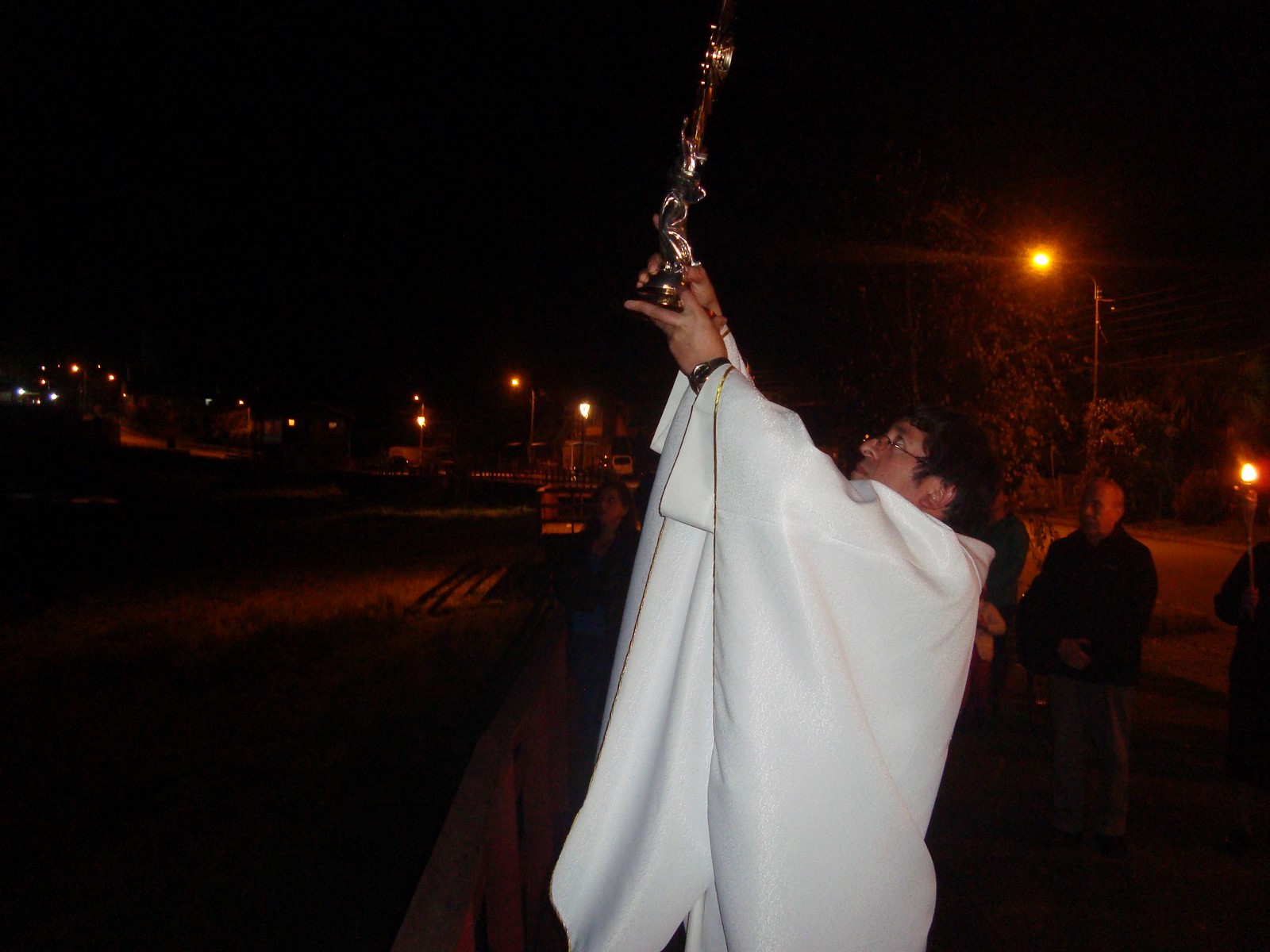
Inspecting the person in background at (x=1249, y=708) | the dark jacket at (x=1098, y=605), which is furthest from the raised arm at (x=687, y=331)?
the person in background at (x=1249, y=708)

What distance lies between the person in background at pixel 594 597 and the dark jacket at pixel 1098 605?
7.08 ft

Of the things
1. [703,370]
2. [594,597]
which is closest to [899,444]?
[703,370]

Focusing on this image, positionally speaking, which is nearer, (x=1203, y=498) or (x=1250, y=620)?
(x=1250, y=620)

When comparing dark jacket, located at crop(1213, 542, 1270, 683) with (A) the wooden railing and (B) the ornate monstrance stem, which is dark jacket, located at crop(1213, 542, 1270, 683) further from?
(B) the ornate monstrance stem

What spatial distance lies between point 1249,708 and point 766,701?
4.18m

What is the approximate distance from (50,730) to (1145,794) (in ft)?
23.9

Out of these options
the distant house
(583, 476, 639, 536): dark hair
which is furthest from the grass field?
the distant house

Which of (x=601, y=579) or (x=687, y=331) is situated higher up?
(x=687, y=331)

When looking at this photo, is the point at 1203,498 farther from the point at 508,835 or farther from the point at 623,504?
the point at 508,835

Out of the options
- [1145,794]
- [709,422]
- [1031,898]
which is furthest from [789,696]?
[1145,794]

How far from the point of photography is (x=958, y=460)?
1833mm

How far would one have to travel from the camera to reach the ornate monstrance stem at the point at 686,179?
1451 mm

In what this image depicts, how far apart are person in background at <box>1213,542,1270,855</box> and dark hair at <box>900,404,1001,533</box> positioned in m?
3.34

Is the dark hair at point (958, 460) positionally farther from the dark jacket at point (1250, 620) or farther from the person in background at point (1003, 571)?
the person in background at point (1003, 571)
